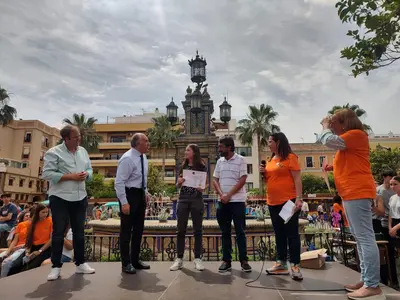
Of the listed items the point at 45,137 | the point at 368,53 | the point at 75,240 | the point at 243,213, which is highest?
the point at 45,137

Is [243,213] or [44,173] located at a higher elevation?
[44,173]

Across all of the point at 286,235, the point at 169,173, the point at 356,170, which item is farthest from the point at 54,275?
the point at 169,173

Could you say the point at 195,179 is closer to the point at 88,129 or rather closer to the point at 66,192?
the point at 66,192

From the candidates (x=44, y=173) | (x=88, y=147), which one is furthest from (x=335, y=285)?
(x=88, y=147)

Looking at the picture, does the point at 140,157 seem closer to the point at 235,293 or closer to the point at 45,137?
the point at 235,293

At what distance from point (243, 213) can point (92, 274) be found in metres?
2.20

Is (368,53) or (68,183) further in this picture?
(368,53)

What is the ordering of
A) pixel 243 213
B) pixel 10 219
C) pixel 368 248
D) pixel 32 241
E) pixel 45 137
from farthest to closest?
pixel 45 137 < pixel 10 219 < pixel 32 241 < pixel 243 213 < pixel 368 248

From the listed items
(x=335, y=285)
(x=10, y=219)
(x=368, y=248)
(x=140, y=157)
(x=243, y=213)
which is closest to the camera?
(x=368, y=248)

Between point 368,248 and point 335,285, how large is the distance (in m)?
0.67

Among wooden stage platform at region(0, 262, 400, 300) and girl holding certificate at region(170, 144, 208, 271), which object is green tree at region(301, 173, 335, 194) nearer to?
wooden stage platform at region(0, 262, 400, 300)

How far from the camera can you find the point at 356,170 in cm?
315

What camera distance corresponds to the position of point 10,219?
27.2 feet

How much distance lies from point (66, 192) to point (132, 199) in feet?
2.86
